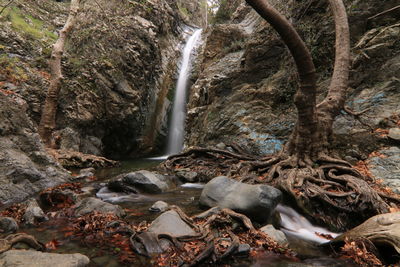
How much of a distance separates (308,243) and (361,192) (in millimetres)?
1490

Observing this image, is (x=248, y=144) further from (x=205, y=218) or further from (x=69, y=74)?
(x=69, y=74)

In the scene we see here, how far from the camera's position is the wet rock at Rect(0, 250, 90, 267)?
79.0 inches

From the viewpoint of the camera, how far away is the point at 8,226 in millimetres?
3104

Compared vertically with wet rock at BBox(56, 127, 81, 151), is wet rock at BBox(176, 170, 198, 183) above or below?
below

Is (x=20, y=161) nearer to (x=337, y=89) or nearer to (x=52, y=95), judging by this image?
(x=52, y=95)

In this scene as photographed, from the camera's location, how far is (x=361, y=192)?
399cm

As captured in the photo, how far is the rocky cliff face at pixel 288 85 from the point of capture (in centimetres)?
704

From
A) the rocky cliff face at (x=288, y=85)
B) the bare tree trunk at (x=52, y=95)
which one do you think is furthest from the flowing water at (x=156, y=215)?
the bare tree trunk at (x=52, y=95)

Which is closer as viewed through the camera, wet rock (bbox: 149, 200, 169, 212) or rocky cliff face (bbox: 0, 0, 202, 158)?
wet rock (bbox: 149, 200, 169, 212)

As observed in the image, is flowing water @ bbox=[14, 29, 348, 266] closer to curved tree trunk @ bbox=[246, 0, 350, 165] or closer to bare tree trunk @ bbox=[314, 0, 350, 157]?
curved tree trunk @ bbox=[246, 0, 350, 165]

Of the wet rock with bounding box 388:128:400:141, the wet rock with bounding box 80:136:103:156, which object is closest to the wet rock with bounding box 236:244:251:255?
the wet rock with bounding box 388:128:400:141

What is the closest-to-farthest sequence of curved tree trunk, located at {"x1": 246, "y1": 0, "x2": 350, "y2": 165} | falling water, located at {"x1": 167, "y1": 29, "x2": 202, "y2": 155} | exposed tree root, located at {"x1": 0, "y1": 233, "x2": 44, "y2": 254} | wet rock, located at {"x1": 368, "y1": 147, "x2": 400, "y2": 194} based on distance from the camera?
exposed tree root, located at {"x1": 0, "y1": 233, "x2": 44, "y2": 254}
curved tree trunk, located at {"x1": 246, "y1": 0, "x2": 350, "y2": 165}
wet rock, located at {"x1": 368, "y1": 147, "x2": 400, "y2": 194}
falling water, located at {"x1": 167, "y1": 29, "x2": 202, "y2": 155}

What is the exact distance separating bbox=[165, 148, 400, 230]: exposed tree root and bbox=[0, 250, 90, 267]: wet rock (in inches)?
146

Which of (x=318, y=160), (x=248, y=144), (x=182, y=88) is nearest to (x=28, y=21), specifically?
(x=182, y=88)
